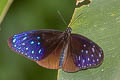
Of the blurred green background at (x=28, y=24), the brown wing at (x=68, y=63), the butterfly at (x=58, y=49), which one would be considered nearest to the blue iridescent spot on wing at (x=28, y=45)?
the butterfly at (x=58, y=49)

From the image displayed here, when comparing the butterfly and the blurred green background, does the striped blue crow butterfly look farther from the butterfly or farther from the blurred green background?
the blurred green background

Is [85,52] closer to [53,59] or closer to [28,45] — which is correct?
[53,59]

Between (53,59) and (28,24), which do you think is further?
(28,24)

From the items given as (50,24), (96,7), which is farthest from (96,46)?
(50,24)

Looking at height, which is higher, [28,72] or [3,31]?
[3,31]

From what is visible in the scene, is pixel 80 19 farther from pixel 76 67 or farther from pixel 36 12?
pixel 36 12

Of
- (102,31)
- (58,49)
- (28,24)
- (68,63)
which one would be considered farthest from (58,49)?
(28,24)
